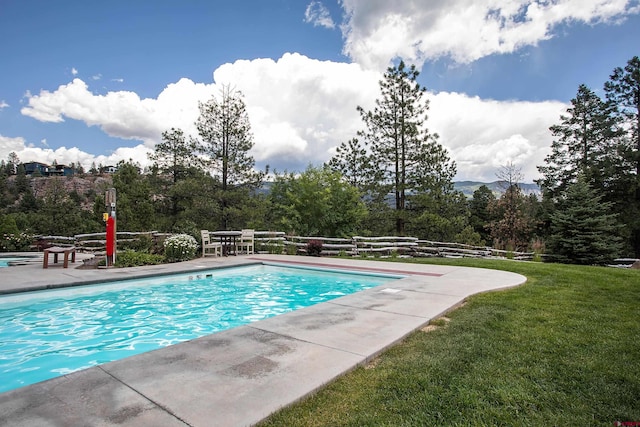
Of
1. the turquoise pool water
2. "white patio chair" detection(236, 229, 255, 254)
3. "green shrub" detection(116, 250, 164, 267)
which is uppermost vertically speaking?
"white patio chair" detection(236, 229, 255, 254)

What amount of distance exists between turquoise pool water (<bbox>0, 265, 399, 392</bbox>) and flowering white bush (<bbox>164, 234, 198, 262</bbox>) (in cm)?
184

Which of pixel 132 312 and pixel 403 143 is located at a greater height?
pixel 403 143

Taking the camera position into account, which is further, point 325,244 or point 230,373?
point 325,244

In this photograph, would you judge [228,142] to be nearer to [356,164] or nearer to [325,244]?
[356,164]

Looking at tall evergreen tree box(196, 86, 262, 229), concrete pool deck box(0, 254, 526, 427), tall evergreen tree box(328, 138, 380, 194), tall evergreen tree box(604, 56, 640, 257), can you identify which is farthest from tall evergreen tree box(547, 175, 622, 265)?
tall evergreen tree box(196, 86, 262, 229)

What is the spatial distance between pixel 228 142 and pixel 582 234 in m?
16.8

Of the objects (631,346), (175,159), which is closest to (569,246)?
(631,346)

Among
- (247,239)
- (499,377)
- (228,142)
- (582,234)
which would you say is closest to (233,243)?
(247,239)

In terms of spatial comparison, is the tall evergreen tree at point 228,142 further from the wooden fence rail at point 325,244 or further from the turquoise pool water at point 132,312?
the turquoise pool water at point 132,312

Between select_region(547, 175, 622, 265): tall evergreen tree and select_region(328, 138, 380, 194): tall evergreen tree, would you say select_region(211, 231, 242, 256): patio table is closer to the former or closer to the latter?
select_region(328, 138, 380, 194): tall evergreen tree

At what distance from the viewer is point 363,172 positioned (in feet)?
61.9

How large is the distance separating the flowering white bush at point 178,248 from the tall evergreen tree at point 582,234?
13898 millimetres

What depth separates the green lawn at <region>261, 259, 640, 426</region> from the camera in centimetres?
205

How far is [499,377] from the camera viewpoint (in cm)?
256
